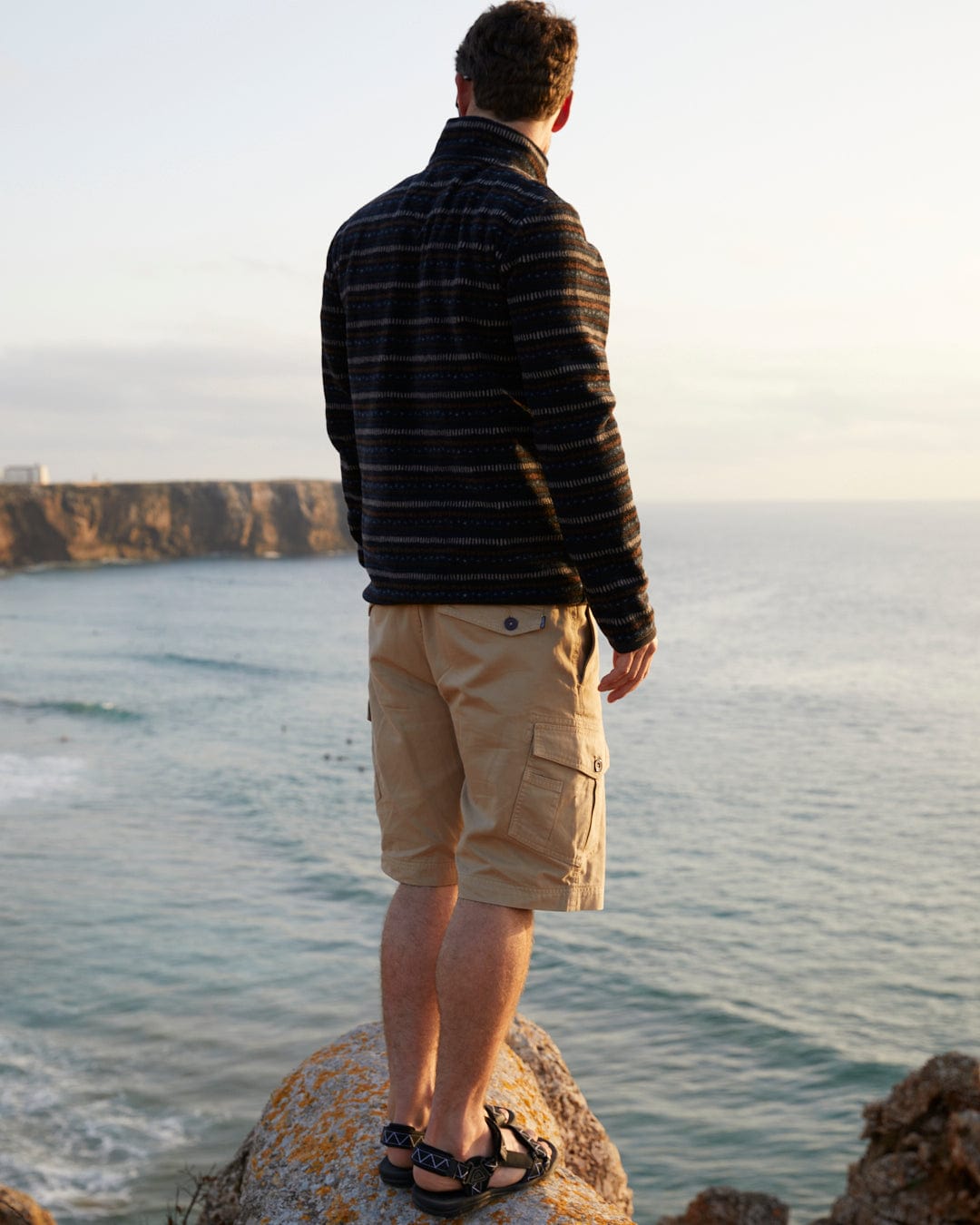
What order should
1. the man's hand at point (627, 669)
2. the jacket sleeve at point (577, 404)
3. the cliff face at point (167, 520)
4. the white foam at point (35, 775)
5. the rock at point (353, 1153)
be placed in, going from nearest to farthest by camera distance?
the jacket sleeve at point (577, 404) → the man's hand at point (627, 669) → the rock at point (353, 1153) → the white foam at point (35, 775) → the cliff face at point (167, 520)

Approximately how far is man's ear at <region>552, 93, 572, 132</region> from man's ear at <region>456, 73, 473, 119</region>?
0.67 feet

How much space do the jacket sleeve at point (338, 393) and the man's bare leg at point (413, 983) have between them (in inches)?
34.1

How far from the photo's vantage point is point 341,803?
2672cm

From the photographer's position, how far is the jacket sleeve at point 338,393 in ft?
9.77

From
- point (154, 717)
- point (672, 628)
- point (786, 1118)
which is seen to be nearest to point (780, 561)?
point (672, 628)

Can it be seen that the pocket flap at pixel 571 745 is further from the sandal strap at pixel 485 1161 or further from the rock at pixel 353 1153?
the rock at pixel 353 1153

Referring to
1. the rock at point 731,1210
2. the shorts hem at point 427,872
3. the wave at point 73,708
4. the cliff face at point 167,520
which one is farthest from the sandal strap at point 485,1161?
the cliff face at point 167,520

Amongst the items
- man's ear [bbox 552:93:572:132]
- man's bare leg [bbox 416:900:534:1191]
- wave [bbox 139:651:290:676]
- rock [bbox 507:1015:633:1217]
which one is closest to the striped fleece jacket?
man's ear [bbox 552:93:572:132]

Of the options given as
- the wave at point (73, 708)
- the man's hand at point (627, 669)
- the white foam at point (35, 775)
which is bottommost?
the white foam at point (35, 775)

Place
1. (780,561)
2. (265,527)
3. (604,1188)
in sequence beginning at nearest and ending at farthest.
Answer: (604,1188)
(265,527)
(780,561)

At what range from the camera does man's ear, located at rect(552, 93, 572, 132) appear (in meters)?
2.69

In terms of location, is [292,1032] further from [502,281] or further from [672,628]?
[672,628]

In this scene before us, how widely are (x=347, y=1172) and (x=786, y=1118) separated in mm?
11480

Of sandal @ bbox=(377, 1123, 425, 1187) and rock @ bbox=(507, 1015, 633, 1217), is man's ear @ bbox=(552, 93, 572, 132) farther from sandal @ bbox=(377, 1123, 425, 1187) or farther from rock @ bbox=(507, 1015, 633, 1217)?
rock @ bbox=(507, 1015, 633, 1217)
